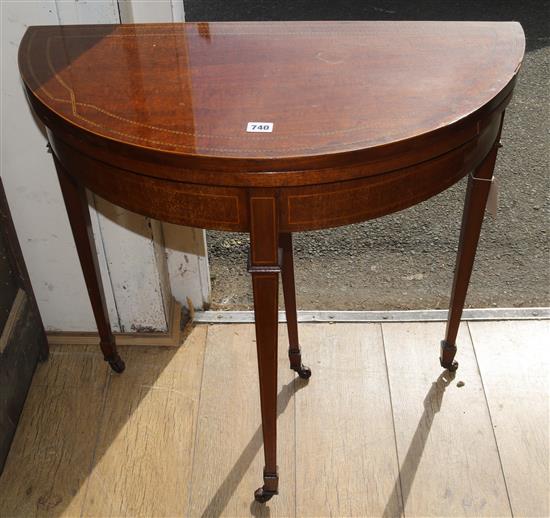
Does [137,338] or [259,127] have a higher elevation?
[259,127]

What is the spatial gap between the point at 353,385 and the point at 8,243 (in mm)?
754

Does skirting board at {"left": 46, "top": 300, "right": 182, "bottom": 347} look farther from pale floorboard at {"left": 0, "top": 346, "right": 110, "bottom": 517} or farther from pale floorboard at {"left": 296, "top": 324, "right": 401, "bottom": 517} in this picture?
pale floorboard at {"left": 296, "top": 324, "right": 401, "bottom": 517}

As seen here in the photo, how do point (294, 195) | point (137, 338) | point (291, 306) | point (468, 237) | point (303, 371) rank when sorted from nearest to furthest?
1. point (294, 195)
2. point (468, 237)
3. point (291, 306)
4. point (303, 371)
5. point (137, 338)

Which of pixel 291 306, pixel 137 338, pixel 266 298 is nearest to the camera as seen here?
pixel 266 298

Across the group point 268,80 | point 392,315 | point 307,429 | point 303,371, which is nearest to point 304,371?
point 303,371

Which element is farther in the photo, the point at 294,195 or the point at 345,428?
the point at 345,428

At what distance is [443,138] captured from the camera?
983 mm

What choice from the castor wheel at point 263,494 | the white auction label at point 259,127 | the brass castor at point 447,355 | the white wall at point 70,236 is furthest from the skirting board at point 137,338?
the white auction label at point 259,127

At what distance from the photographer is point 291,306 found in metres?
1.51

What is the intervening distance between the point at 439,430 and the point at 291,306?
38 cm

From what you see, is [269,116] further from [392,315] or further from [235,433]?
[392,315]

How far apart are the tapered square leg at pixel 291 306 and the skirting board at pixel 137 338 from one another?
29 centimetres

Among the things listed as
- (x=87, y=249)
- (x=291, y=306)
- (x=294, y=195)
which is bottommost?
(x=291, y=306)

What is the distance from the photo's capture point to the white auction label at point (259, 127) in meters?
0.97
